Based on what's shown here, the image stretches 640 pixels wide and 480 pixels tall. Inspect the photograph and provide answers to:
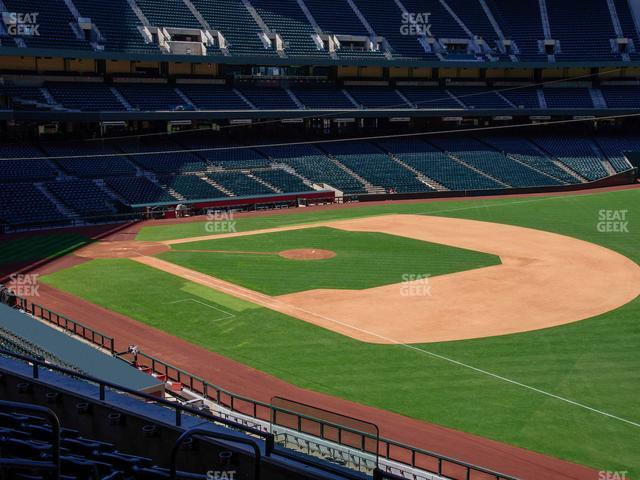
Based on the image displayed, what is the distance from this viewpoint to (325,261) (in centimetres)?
4003

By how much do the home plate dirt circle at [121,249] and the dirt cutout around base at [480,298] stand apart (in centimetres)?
195

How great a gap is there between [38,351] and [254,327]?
10.3m

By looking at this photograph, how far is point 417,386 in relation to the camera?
22.6 metres

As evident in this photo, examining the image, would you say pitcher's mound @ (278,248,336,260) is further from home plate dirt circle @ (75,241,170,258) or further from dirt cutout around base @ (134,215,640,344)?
home plate dirt circle @ (75,241,170,258)

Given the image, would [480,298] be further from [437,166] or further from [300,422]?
[437,166]

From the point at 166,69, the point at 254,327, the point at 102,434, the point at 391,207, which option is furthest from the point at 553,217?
the point at 102,434

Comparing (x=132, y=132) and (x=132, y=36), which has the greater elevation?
(x=132, y=36)

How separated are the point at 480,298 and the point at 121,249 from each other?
22620 mm

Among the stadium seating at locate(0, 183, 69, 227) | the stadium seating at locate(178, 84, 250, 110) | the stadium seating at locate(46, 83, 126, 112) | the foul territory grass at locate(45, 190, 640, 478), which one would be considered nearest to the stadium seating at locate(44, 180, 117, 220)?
the stadium seating at locate(0, 183, 69, 227)

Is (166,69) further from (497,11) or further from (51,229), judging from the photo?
(497,11)

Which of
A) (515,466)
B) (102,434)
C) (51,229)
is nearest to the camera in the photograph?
(102,434)

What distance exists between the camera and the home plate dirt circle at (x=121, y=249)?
42.0 metres


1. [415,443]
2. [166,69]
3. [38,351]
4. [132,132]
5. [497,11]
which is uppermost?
[497,11]

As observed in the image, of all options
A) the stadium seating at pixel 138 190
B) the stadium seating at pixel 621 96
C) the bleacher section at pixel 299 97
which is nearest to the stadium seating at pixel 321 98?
the bleacher section at pixel 299 97
